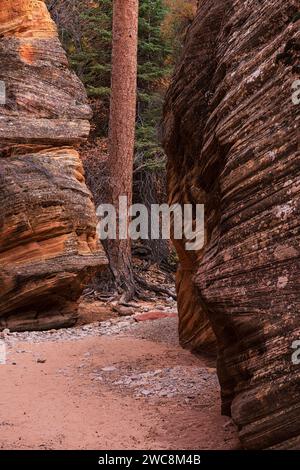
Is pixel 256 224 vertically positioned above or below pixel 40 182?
below

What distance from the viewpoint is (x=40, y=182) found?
10.4m

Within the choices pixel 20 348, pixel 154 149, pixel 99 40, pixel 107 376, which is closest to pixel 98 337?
pixel 20 348

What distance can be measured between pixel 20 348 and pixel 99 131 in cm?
966

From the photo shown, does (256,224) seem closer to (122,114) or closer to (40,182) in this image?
(40,182)

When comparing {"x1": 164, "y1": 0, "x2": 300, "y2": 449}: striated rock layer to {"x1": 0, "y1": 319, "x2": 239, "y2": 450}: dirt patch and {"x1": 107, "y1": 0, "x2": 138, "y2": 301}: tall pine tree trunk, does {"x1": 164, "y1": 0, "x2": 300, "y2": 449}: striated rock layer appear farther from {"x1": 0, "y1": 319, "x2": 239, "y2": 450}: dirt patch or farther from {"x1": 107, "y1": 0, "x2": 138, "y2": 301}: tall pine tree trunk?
{"x1": 107, "y1": 0, "x2": 138, "y2": 301}: tall pine tree trunk

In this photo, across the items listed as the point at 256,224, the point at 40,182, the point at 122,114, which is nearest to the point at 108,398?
the point at 256,224

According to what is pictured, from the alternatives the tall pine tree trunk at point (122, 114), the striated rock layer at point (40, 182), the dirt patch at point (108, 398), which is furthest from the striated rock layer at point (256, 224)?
the tall pine tree trunk at point (122, 114)

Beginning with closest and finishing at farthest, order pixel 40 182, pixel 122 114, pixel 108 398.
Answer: pixel 108 398
pixel 40 182
pixel 122 114

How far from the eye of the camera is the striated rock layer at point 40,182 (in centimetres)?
1005

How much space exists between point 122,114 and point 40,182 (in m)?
3.32

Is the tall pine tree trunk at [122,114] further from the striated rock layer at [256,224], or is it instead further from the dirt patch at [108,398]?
the striated rock layer at [256,224]

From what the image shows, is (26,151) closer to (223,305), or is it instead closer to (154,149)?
(154,149)

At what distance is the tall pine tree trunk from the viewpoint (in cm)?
1306

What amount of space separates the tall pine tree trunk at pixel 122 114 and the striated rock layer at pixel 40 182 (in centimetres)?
155
